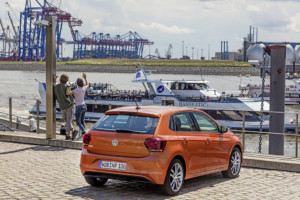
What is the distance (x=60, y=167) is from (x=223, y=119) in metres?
27.0

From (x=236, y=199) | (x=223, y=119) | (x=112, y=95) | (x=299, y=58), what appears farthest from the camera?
(x=299, y=58)

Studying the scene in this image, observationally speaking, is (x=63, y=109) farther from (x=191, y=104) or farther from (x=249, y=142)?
(x=191, y=104)

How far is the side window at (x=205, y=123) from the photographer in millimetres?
8406

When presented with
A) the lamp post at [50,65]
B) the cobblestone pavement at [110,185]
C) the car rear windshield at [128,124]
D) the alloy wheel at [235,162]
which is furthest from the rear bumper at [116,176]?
the lamp post at [50,65]

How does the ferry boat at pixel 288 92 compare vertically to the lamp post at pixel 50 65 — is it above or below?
below

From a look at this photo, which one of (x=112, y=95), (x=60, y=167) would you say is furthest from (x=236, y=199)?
(x=112, y=95)

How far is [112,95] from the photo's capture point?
1615 inches

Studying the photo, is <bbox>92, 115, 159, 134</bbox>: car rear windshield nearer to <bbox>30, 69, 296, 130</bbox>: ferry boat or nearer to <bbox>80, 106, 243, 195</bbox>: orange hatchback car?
<bbox>80, 106, 243, 195</bbox>: orange hatchback car

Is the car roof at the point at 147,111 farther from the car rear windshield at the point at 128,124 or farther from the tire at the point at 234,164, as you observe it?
the tire at the point at 234,164

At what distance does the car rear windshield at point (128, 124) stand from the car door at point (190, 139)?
0.38 meters

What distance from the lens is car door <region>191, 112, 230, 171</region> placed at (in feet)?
27.5

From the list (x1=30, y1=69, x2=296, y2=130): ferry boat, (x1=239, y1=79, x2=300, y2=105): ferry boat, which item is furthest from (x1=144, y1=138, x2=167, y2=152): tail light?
(x1=239, y1=79, x2=300, y2=105): ferry boat

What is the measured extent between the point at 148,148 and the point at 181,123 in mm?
919

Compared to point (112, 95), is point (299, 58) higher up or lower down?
higher up
